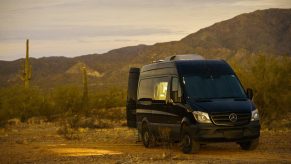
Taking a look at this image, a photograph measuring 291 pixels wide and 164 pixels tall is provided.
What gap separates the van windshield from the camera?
53.9 ft

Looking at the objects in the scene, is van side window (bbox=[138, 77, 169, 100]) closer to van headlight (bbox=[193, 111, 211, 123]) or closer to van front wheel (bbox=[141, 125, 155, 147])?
van front wheel (bbox=[141, 125, 155, 147])

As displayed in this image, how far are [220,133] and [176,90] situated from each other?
6.31ft

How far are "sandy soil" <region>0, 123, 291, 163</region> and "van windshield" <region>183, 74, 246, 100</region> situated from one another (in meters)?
1.54

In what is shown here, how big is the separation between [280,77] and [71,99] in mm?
19243

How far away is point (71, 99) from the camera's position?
42.8 meters

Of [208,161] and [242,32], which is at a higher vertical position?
[242,32]

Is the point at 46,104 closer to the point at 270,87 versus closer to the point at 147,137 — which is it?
the point at 270,87

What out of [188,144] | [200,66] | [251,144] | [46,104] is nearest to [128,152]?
[188,144]

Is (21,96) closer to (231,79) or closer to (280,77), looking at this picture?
(280,77)

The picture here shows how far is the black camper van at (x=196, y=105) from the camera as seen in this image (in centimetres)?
1558

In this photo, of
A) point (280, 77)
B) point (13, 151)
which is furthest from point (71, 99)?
point (13, 151)

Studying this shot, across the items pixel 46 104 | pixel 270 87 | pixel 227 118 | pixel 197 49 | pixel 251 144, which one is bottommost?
pixel 251 144

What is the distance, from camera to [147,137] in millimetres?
18844

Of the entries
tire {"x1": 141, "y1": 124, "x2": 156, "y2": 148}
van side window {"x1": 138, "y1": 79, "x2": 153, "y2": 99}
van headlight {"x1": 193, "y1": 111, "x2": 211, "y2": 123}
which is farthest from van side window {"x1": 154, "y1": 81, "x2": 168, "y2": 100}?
van headlight {"x1": 193, "y1": 111, "x2": 211, "y2": 123}
